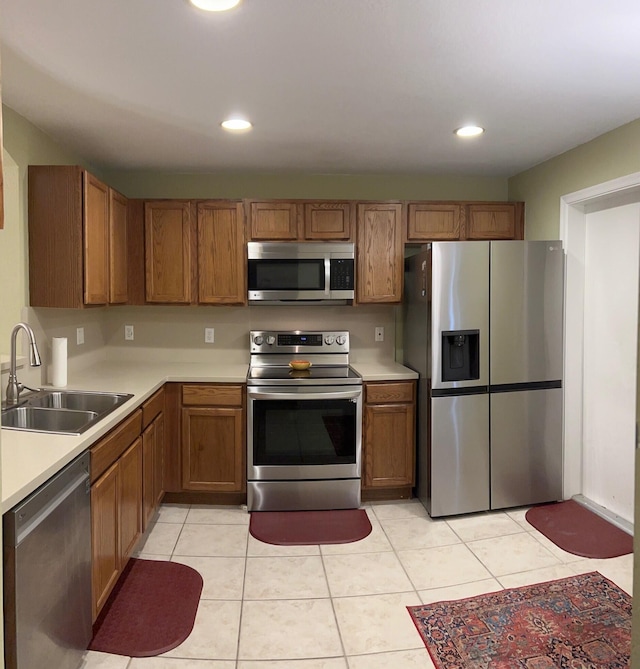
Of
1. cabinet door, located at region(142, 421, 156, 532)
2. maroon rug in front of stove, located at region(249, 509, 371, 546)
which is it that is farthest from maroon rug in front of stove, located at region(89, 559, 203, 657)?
maroon rug in front of stove, located at region(249, 509, 371, 546)

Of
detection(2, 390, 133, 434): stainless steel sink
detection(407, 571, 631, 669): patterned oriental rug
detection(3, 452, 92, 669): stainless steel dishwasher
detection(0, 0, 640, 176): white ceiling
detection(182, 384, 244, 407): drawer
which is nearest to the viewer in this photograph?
detection(3, 452, 92, 669): stainless steel dishwasher

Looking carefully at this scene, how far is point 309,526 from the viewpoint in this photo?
10.1 feet

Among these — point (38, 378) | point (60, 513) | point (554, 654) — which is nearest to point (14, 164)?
point (38, 378)

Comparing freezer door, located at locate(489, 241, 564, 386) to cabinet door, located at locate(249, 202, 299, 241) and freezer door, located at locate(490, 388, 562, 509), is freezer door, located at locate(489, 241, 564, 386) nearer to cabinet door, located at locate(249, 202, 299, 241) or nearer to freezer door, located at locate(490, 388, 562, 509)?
freezer door, located at locate(490, 388, 562, 509)

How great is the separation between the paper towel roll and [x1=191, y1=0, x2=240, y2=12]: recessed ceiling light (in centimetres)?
189

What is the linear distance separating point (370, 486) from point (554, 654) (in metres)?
1.53

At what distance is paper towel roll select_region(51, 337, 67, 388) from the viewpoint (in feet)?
9.07

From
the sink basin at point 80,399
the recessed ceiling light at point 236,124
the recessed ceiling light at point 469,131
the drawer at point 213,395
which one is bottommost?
the drawer at point 213,395

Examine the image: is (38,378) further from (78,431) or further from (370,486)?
(370,486)

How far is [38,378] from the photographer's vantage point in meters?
2.80

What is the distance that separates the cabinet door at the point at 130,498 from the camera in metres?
2.36

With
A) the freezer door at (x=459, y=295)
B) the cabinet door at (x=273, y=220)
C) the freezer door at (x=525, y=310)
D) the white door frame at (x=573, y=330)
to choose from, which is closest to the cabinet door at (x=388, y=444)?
the freezer door at (x=459, y=295)

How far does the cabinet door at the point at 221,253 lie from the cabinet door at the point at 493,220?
5.53 ft

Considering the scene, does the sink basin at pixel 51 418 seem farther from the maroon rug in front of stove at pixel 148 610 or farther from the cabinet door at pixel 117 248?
the cabinet door at pixel 117 248
